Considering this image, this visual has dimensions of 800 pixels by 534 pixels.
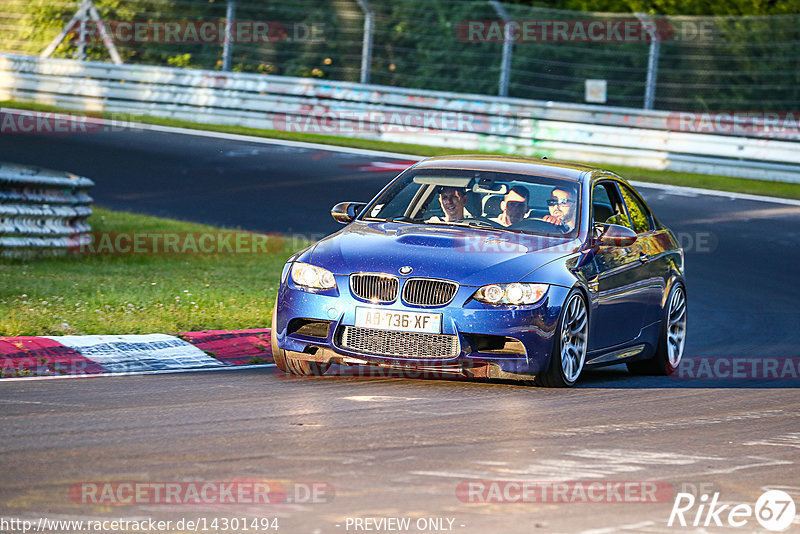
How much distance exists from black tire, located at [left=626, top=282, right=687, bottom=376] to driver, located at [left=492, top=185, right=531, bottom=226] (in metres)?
1.62

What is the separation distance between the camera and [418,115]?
84.8 feet

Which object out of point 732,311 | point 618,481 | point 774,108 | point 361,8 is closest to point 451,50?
point 361,8

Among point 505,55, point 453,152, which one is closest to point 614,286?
point 453,152

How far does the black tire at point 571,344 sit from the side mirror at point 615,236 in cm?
61

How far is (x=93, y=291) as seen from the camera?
1246 cm

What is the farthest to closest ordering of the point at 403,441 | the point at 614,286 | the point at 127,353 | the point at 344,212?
the point at 344,212 → the point at 614,286 → the point at 127,353 → the point at 403,441

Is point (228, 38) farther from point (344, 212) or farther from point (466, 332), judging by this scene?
point (466, 332)

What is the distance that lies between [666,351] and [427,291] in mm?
2869

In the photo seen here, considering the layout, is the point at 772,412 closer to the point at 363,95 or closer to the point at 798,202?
the point at 798,202

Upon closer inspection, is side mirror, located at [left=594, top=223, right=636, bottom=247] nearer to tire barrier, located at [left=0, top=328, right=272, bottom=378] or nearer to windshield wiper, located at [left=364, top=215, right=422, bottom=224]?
windshield wiper, located at [left=364, top=215, right=422, bottom=224]

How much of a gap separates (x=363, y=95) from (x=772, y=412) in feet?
59.5

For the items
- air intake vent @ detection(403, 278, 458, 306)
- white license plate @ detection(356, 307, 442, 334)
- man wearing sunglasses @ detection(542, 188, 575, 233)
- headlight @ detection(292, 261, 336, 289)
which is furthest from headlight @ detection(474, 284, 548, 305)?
man wearing sunglasses @ detection(542, 188, 575, 233)

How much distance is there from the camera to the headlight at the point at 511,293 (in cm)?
877

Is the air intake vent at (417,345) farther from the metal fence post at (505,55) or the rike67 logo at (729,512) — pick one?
the metal fence post at (505,55)
